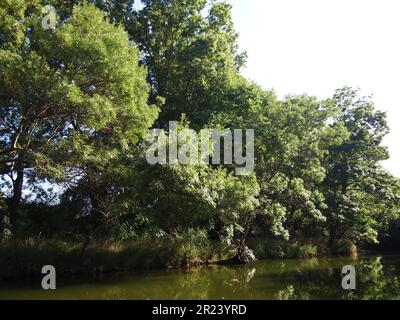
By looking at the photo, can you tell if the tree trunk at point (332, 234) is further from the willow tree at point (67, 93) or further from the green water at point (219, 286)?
the willow tree at point (67, 93)

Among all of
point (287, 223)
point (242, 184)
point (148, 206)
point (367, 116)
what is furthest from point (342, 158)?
point (148, 206)

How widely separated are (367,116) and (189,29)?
14709mm

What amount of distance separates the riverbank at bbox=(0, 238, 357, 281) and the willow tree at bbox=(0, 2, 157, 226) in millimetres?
2923

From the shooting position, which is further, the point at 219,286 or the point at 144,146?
the point at 144,146

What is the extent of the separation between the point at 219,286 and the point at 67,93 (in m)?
7.84

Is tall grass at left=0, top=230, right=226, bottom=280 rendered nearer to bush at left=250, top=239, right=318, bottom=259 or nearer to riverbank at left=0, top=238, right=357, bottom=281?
riverbank at left=0, top=238, right=357, bottom=281

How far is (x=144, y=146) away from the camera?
1608cm

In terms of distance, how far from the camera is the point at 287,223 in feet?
91.1

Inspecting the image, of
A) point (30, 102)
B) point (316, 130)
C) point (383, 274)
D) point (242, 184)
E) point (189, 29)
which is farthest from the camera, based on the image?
point (189, 29)

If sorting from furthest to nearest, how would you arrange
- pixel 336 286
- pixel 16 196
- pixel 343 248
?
pixel 343 248 → pixel 16 196 → pixel 336 286

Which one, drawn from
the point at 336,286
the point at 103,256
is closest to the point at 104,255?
the point at 103,256

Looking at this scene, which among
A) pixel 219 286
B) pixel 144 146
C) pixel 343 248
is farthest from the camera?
pixel 343 248

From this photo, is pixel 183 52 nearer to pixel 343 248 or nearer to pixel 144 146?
pixel 144 146
